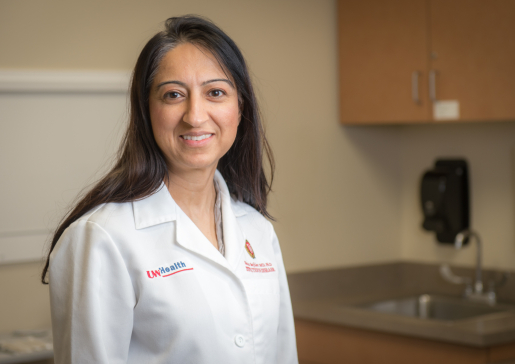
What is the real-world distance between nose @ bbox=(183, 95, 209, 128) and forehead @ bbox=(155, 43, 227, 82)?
4 cm

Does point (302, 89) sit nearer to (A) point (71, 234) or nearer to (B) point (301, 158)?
(B) point (301, 158)

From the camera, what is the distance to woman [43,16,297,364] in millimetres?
1090

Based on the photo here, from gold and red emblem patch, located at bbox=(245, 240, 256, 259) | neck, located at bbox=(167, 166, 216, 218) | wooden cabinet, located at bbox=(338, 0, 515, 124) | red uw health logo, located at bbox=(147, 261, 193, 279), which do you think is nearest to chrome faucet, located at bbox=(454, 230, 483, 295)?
wooden cabinet, located at bbox=(338, 0, 515, 124)

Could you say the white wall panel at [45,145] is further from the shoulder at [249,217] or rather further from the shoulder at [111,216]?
the shoulder at [111,216]

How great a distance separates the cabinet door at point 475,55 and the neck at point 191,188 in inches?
64.6

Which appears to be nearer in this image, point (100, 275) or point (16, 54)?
point (100, 275)

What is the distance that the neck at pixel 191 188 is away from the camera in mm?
1270

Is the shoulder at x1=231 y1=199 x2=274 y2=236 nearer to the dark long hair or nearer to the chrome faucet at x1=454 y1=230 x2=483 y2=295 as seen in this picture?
the dark long hair

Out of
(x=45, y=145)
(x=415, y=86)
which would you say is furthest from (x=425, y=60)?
(x=45, y=145)

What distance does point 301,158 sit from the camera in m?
3.07

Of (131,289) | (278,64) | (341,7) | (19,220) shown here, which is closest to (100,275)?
(131,289)

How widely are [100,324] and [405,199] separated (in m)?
2.54

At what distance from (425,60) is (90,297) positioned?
2152mm

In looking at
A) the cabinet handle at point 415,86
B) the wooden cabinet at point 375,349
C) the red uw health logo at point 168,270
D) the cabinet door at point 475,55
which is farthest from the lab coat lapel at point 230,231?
the cabinet handle at point 415,86
